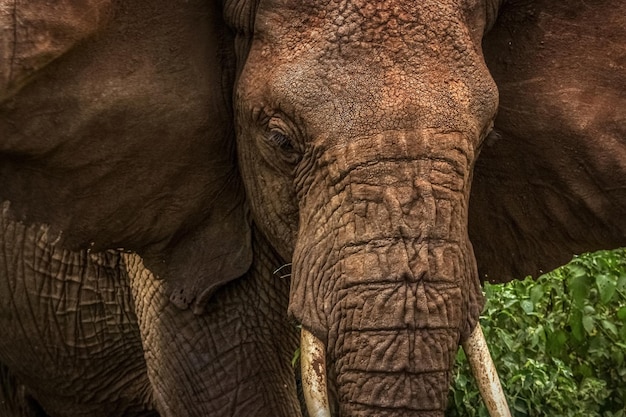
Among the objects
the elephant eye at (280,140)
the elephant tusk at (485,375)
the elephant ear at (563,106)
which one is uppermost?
the elephant eye at (280,140)

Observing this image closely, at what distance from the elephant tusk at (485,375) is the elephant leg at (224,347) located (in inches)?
25.8

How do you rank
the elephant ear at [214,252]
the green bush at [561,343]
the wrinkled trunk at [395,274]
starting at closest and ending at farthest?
the wrinkled trunk at [395,274], the elephant ear at [214,252], the green bush at [561,343]

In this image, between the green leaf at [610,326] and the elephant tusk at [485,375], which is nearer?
the elephant tusk at [485,375]

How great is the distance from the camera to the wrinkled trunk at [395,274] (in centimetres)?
371

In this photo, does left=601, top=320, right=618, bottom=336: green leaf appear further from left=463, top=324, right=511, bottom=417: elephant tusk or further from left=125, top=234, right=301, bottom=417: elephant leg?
left=463, top=324, right=511, bottom=417: elephant tusk

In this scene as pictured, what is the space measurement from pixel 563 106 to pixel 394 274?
72 centimetres

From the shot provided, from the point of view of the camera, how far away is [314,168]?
390 cm

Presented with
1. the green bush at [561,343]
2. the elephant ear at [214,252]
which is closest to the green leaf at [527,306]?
the green bush at [561,343]

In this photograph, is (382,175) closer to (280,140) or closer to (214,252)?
(280,140)

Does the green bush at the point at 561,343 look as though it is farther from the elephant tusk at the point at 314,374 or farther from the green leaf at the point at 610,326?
the elephant tusk at the point at 314,374

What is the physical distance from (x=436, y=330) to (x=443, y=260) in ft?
0.44

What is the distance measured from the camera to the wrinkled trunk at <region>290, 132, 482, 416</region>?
3715mm

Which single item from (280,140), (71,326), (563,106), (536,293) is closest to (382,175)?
(280,140)

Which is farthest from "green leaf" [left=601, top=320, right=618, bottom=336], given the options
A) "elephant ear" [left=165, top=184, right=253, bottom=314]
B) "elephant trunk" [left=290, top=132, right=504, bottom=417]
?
"elephant trunk" [left=290, top=132, right=504, bottom=417]
